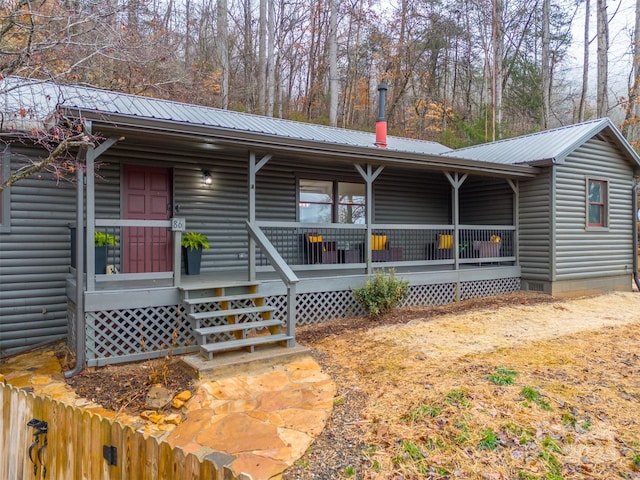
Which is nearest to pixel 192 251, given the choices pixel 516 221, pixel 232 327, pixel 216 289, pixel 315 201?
pixel 216 289

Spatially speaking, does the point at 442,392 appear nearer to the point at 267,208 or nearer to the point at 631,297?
the point at 267,208

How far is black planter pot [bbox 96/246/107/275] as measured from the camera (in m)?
6.04

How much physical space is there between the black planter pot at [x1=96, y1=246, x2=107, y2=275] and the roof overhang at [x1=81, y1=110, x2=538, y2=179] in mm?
1687

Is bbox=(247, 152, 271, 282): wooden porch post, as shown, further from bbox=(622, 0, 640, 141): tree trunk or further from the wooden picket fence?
bbox=(622, 0, 640, 141): tree trunk

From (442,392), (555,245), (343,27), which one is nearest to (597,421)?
(442,392)

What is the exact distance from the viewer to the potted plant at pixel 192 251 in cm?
743

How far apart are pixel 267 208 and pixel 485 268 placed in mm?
4915

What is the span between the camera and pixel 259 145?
20.6 feet

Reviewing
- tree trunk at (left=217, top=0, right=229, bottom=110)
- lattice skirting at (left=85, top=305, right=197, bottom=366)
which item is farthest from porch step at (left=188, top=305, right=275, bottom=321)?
tree trunk at (left=217, top=0, right=229, bottom=110)

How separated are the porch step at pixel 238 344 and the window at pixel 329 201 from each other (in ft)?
14.4

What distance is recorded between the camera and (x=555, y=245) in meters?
9.28

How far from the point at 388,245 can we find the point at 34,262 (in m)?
6.69

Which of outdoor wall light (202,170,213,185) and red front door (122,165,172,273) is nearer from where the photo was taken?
red front door (122,165,172,273)

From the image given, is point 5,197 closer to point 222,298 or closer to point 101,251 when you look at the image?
point 101,251
